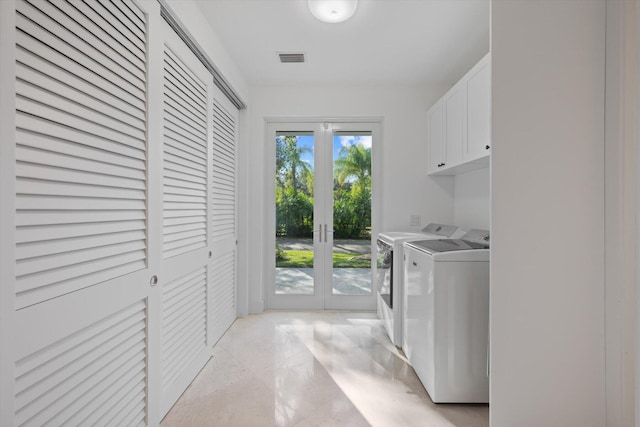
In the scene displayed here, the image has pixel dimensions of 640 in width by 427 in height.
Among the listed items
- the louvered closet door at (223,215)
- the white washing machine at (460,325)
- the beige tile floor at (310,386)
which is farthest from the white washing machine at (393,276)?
the louvered closet door at (223,215)

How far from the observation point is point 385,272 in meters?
3.00

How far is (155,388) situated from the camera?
1643 millimetres

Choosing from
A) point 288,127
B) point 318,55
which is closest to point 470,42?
point 318,55

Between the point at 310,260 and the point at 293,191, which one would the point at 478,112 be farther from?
the point at 310,260

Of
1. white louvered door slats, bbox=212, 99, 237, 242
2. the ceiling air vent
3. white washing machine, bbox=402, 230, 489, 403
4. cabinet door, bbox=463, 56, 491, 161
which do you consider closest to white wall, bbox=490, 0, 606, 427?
white washing machine, bbox=402, 230, 489, 403

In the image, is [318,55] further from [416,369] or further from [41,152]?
[416,369]

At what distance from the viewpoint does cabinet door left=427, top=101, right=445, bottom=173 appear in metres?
3.14

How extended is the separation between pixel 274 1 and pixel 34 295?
205 cm

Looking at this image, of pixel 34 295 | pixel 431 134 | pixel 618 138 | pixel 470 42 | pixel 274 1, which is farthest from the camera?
pixel 431 134

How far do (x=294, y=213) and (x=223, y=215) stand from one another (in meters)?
0.94

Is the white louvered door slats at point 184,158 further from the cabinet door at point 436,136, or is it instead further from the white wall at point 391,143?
the cabinet door at point 436,136

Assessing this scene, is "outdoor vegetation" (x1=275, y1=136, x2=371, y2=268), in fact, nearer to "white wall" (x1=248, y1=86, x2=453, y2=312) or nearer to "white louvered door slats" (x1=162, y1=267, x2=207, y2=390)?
"white wall" (x1=248, y1=86, x2=453, y2=312)

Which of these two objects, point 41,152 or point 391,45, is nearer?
point 41,152

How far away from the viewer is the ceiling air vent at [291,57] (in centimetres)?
289
